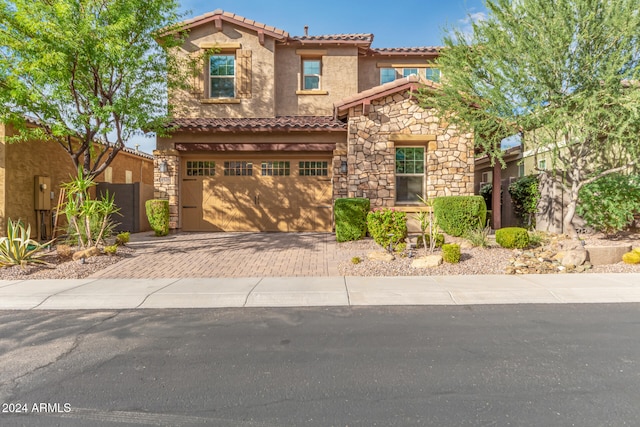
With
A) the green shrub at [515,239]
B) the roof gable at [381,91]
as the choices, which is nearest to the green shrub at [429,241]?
the green shrub at [515,239]

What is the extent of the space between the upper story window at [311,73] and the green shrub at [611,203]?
10.7m

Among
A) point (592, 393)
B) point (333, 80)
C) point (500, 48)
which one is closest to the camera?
point (592, 393)

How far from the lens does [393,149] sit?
12.5 meters

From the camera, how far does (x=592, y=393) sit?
313 centimetres

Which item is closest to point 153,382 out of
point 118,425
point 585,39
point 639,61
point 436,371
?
point 118,425

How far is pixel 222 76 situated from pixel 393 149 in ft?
26.2

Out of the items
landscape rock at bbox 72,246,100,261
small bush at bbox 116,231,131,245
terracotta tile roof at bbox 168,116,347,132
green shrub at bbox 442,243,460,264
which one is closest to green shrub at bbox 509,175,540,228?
green shrub at bbox 442,243,460,264

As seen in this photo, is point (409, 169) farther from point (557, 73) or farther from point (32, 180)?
point (32, 180)

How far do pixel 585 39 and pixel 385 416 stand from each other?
31.2ft

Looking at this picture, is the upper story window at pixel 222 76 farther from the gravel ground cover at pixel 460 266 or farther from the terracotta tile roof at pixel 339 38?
the gravel ground cover at pixel 460 266

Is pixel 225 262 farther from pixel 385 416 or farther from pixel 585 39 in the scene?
pixel 585 39

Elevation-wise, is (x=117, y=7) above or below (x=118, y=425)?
above

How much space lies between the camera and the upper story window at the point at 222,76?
49.9 feet

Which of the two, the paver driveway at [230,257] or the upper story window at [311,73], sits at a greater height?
the upper story window at [311,73]
